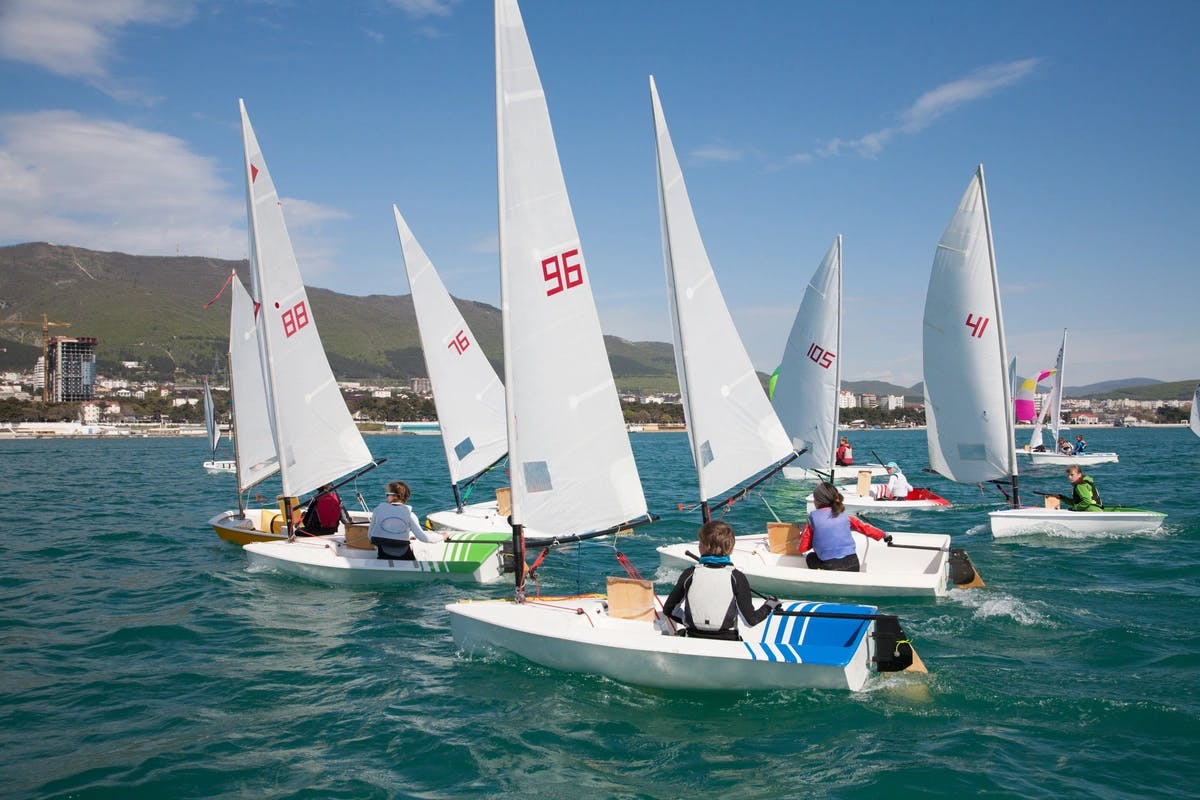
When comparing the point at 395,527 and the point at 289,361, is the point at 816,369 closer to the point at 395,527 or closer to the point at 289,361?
the point at 395,527

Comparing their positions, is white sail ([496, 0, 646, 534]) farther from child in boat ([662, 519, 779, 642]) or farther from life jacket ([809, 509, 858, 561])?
life jacket ([809, 509, 858, 561])

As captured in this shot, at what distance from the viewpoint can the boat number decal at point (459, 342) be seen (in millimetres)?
16734

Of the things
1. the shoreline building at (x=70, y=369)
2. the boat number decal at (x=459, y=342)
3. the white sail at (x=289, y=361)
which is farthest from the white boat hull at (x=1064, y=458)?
the shoreline building at (x=70, y=369)

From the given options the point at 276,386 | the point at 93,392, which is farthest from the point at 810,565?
the point at 93,392

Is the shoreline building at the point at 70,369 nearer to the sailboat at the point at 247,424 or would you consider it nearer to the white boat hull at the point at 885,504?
the sailboat at the point at 247,424

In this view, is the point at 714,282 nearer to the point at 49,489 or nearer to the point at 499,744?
the point at 499,744

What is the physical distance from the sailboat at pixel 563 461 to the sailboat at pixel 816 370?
11615 millimetres

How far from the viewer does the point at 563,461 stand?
874cm

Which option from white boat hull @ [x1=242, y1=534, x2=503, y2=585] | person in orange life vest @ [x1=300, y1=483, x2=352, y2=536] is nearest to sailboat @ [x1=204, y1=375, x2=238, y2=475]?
person in orange life vest @ [x1=300, y1=483, x2=352, y2=536]

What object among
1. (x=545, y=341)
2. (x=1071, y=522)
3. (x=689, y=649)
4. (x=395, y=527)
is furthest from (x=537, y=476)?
(x=1071, y=522)

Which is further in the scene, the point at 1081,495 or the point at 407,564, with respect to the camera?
the point at 1081,495

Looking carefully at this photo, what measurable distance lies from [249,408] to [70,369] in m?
181

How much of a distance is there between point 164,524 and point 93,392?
17191 cm

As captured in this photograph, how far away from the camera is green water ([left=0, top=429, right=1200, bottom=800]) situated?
581cm
